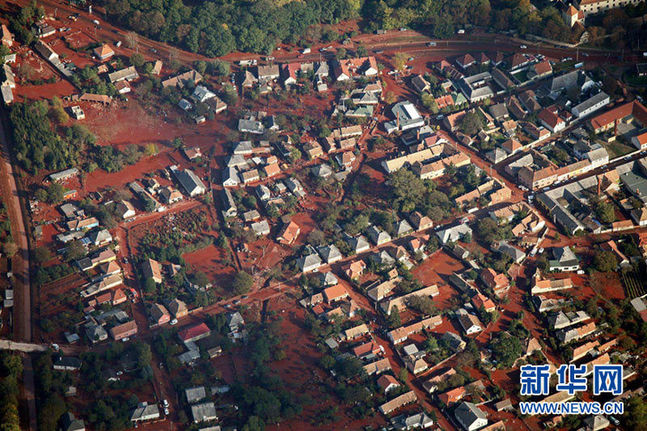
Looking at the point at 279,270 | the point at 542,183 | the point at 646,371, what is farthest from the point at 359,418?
the point at 542,183

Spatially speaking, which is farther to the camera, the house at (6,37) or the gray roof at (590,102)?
the house at (6,37)

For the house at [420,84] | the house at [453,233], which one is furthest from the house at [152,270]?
the house at [420,84]

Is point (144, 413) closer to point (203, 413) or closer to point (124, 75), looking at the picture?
point (203, 413)

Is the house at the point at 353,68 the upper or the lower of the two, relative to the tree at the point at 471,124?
upper

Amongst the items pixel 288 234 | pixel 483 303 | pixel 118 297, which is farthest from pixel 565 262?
pixel 118 297

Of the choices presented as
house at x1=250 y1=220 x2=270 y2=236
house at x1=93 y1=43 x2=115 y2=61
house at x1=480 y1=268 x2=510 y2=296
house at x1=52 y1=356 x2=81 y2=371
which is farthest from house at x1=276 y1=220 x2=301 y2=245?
house at x1=93 y1=43 x2=115 y2=61

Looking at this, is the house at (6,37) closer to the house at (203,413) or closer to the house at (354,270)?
the house at (354,270)
